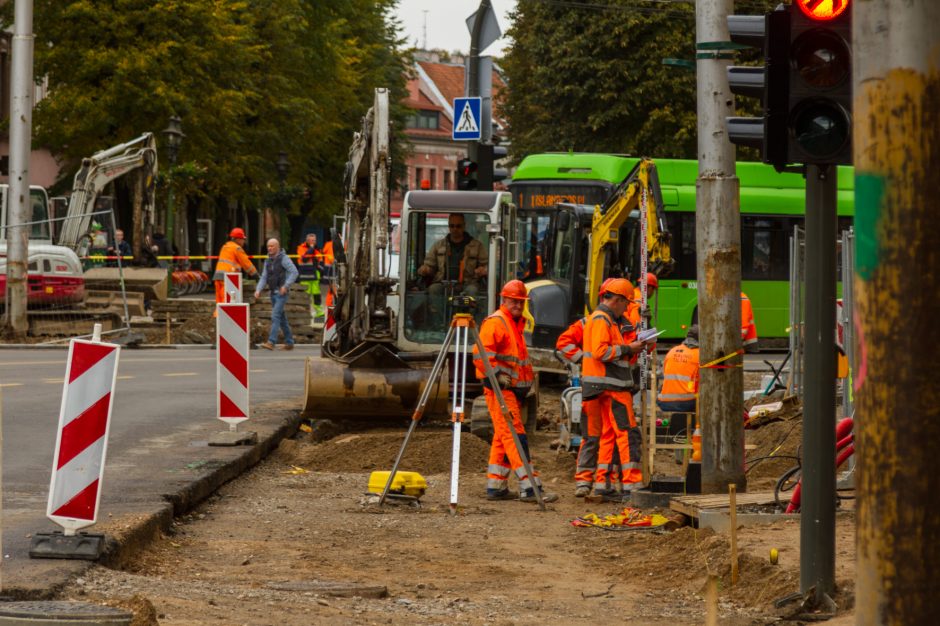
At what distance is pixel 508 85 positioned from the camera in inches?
2520

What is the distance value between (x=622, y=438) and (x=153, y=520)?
188 inches

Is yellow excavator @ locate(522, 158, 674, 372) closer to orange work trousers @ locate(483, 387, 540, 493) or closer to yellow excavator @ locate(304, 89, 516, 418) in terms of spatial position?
yellow excavator @ locate(304, 89, 516, 418)

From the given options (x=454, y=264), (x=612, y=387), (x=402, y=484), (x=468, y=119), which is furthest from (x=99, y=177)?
(x=402, y=484)

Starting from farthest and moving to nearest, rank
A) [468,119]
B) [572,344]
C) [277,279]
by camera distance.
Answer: [277,279]
[468,119]
[572,344]

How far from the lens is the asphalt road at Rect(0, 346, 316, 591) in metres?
10.3

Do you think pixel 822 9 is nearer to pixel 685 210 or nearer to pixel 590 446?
pixel 590 446

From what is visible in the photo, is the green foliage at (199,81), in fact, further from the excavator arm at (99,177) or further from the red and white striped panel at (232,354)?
the red and white striped panel at (232,354)

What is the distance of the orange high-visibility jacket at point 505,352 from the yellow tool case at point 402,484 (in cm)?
123

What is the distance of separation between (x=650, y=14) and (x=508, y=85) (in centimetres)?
1383

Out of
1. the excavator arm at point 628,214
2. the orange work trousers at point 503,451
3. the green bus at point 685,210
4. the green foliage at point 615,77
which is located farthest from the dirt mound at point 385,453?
the green foliage at point 615,77

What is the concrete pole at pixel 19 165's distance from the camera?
93.5ft

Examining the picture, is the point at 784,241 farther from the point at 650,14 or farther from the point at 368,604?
the point at 368,604

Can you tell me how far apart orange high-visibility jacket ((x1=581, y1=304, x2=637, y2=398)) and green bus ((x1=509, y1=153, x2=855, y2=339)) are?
47.1 ft

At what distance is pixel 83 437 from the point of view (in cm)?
861
